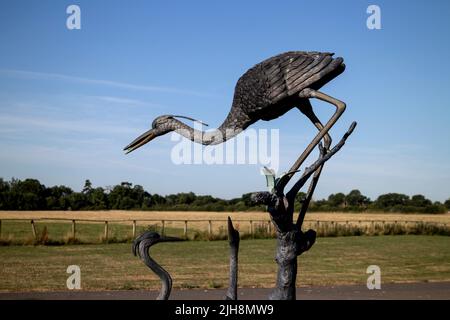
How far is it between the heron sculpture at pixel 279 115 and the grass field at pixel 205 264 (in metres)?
6.27

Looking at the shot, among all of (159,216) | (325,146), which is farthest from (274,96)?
(159,216)

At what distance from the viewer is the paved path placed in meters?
12.3

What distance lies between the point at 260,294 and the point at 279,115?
5.27m

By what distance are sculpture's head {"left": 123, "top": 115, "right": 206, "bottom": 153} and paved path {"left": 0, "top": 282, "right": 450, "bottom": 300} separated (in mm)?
4328

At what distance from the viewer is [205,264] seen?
1964 centimetres

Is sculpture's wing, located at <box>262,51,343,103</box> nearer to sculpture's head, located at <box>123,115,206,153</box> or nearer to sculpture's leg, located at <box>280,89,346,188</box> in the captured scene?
sculpture's leg, located at <box>280,89,346,188</box>

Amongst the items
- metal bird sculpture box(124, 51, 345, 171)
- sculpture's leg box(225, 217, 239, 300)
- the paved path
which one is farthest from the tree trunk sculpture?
the paved path

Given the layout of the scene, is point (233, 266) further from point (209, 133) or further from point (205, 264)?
point (205, 264)

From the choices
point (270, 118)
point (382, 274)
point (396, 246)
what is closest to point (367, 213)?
point (396, 246)

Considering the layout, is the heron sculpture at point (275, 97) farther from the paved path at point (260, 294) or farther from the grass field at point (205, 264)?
the grass field at point (205, 264)

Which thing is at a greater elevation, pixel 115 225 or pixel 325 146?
pixel 325 146
